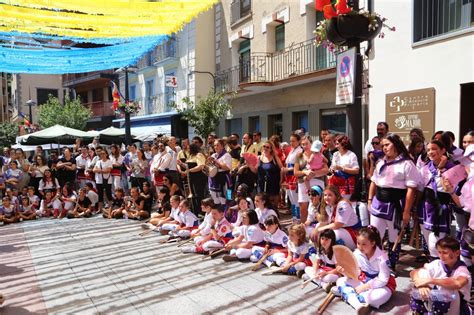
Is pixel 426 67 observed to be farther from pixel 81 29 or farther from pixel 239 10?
pixel 239 10

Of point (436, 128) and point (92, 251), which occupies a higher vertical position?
point (436, 128)

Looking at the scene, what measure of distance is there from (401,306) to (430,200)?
50.7 inches

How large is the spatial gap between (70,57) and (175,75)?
14033 millimetres

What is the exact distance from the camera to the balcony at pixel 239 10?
56.9ft

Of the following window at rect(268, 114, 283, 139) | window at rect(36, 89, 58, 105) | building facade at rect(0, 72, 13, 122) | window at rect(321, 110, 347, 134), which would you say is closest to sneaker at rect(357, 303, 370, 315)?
window at rect(321, 110, 347, 134)

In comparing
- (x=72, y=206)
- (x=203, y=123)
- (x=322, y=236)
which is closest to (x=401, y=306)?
(x=322, y=236)

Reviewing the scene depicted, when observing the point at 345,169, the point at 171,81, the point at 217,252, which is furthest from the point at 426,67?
the point at 171,81

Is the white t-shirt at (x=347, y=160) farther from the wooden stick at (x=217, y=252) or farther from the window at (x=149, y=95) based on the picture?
the window at (x=149, y=95)

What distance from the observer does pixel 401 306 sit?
4.21 m

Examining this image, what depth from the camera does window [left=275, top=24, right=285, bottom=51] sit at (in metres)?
15.7

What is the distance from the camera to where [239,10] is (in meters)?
17.8

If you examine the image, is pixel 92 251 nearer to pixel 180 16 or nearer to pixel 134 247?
pixel 134 247

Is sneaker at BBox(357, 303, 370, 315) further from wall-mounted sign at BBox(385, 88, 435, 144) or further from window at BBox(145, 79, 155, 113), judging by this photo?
window at BBox(145, 79, 155, 113)

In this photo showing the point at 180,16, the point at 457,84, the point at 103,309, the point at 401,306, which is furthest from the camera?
the point at 457,84
